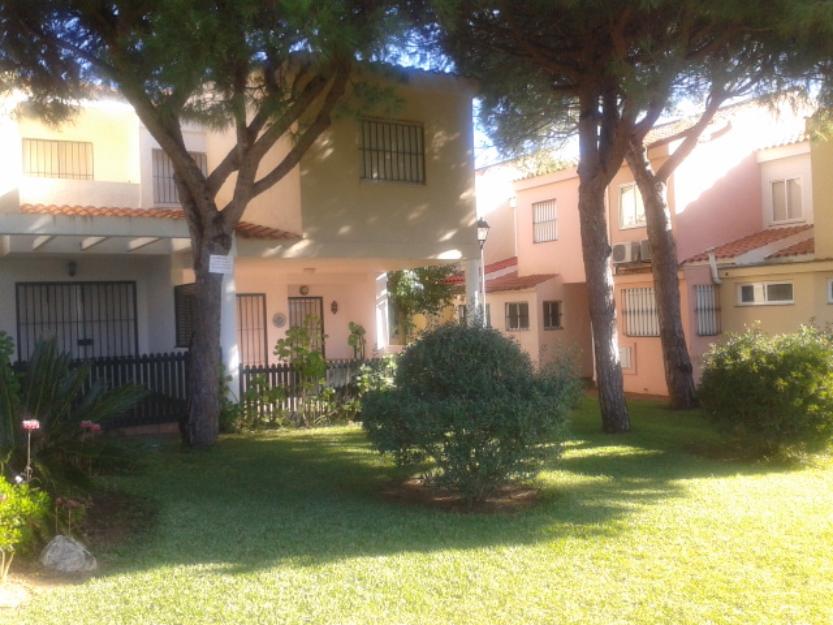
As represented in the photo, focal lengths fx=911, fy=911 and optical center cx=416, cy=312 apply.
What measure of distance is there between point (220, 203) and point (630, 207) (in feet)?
33.3

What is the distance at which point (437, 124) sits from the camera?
52.7 feet

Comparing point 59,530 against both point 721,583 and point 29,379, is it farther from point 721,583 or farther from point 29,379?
point 721,583

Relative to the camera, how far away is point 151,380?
1387cm

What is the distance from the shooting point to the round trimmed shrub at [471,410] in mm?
8078

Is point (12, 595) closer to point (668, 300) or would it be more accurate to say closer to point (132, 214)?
point (132, 214)

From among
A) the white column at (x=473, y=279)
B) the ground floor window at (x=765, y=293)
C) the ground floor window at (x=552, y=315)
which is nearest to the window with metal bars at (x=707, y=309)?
the ground floor window at (x=765, y=293)

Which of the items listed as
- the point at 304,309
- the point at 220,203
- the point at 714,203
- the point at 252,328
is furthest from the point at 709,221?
the point at 220,203

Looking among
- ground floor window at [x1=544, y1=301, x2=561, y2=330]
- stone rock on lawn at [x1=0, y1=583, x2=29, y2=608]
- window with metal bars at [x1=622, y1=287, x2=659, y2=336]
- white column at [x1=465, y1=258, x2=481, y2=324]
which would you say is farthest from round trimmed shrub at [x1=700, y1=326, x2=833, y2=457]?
ground floor window at [x1=544, y1=301, x2=561, y2=330]

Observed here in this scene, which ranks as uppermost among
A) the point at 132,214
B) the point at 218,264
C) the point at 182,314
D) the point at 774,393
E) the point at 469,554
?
the point at 132,214

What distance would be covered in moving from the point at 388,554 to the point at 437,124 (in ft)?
34.6

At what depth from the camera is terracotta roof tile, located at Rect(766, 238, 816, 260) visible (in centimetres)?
1802

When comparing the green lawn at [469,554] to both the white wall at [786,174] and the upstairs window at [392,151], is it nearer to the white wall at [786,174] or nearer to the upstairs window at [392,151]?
the upstairs window at [392,151]

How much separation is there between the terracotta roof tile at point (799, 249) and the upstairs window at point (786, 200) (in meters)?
1.75

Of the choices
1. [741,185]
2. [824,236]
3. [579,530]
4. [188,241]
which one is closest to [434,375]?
[579,530]
